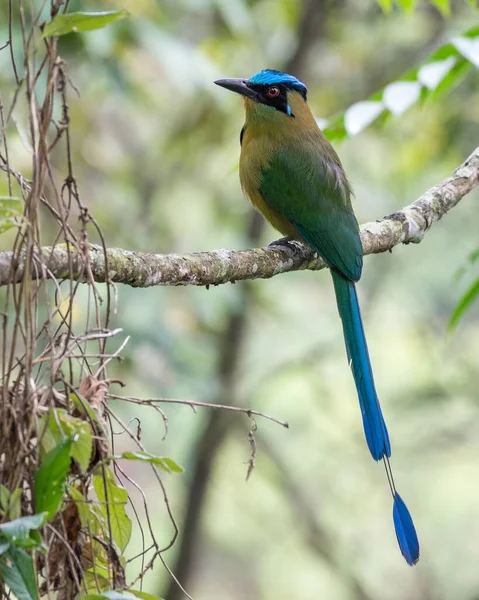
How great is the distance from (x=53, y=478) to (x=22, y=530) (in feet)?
0.29

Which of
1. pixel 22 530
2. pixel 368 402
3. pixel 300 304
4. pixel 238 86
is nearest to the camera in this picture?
pixel 22 530

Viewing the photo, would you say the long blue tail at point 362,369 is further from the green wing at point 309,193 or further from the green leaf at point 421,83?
the green leaf at point 421,83

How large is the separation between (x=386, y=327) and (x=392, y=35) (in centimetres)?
214

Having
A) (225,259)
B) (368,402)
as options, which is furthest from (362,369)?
(225,259)

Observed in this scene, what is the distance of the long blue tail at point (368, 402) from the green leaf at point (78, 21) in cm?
116

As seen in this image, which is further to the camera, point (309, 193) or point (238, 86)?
point (238, 86)

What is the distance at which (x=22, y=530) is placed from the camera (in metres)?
1.13

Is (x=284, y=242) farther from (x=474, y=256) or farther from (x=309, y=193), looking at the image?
(x=474, y=256)

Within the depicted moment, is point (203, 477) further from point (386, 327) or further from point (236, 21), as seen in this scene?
point (236, 21)

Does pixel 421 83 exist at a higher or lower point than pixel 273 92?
lower

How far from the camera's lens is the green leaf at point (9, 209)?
123 cm

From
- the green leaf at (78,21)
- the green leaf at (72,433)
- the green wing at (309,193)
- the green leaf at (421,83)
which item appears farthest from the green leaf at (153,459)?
the green wing at (309,193)

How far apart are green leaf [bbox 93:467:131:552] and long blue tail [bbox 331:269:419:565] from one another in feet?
2.15

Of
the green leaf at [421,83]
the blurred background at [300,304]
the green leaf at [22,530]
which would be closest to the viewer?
the green leaf at [22,530]
